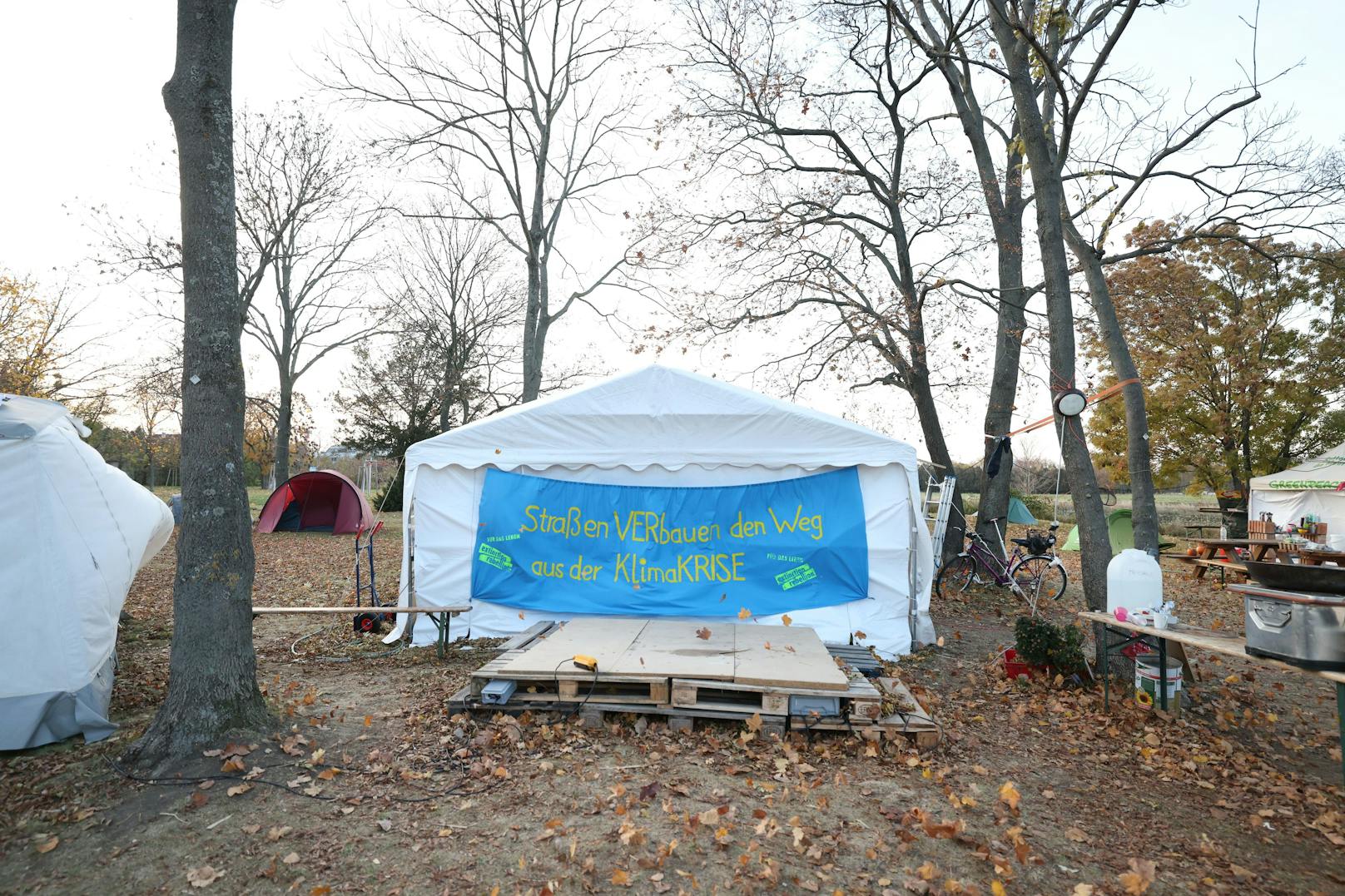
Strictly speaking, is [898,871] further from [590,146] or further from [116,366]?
[116,366]

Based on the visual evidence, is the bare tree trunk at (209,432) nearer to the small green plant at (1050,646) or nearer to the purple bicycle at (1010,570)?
the small green plant at (1050,646)

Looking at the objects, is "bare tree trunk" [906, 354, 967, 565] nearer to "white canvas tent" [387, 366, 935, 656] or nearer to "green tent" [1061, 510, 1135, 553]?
"white canvas tent" [387, 366, 935, 656]

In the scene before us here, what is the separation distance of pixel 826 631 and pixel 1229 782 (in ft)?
11.5

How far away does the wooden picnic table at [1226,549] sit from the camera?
1317 cm

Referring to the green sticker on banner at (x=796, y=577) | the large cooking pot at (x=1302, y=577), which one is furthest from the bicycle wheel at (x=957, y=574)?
the large cooking pot at (x=1302, y=577)

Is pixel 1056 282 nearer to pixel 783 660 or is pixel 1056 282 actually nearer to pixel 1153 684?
pixel 1153 684

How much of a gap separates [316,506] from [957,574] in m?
17.0

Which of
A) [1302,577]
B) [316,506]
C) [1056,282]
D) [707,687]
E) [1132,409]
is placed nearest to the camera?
[1302,577]

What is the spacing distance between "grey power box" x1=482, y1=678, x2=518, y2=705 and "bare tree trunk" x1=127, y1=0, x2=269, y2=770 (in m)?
1.35

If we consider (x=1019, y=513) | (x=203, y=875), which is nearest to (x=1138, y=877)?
(x=203, y=875)

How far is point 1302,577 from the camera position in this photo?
4047 mm

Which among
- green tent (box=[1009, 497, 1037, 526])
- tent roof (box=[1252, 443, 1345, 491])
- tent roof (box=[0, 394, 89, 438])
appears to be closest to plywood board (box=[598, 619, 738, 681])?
tent roof (box=[0, 394, 89, 438])

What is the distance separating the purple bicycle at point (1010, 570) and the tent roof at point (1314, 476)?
8906mm

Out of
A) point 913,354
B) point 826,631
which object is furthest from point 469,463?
point 913,354
